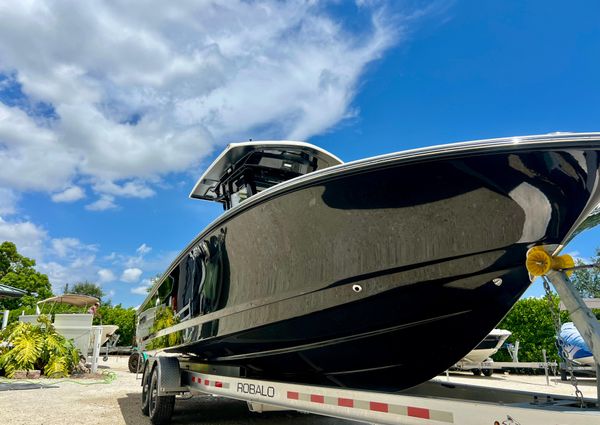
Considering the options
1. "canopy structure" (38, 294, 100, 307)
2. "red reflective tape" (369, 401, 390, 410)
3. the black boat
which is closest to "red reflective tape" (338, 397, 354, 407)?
"red reflective tape" (369, 401, 390, 410)

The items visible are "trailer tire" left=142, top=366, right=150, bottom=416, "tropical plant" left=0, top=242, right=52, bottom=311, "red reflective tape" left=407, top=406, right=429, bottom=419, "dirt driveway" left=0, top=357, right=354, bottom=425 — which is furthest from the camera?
"tropical plant" left=0, top=242, right=52, bottom=311

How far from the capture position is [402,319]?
2.68 metres

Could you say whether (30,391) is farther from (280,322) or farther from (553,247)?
(553,247)

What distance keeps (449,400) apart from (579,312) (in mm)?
777

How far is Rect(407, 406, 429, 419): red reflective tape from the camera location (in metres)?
2.16

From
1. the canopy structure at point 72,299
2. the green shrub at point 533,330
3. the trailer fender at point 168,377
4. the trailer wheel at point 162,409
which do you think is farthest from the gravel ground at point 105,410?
the canopy structure at point 72,299

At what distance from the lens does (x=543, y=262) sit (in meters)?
2.23

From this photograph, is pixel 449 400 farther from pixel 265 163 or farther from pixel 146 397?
pixel 146 397

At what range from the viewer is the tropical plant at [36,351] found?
882 cm

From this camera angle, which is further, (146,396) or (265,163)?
(146,396)

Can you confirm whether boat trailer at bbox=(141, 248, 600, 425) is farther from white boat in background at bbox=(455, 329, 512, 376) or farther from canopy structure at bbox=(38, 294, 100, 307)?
canopy structure at bbox=(38, 294, 100, 307)

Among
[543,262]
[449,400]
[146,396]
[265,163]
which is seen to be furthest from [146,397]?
[543,262]

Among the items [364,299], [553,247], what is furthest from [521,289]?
[364,299]

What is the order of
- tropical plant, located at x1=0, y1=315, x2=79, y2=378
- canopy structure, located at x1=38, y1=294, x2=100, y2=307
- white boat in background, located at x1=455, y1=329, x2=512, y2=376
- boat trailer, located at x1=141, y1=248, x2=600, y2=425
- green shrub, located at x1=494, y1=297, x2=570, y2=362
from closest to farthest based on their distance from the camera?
boat trailer, located at x1=141, y1=248, x2=600, y2=425, tropical plant, located at x1=0, y1=315, x2=79, y2=378, white boat in background, located at x1=455, y1=329, x2=512, y2=376, green shrub, located at x1=494, y1=297, x2=570, y2=362, canopy structure, located at x1=38, y1=294, x2=100, y2=307
